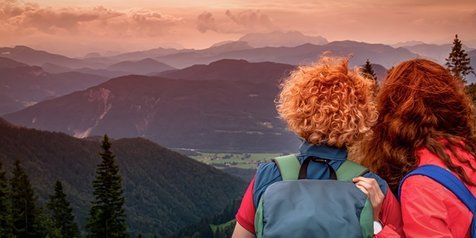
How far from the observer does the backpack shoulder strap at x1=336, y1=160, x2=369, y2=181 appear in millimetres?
3668

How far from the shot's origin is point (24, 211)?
59031 millimetres

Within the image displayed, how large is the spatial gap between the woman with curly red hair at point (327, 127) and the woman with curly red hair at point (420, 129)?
169 millimetres

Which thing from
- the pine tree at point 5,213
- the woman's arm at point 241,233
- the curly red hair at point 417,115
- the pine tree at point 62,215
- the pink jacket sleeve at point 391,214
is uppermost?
the curly red hair at point 417,115

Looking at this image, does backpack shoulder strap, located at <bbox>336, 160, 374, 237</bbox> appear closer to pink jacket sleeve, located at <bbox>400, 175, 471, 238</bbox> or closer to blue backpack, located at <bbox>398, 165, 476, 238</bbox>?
pink jacket sleeve, located at <bbox>400, 175, 471, 238</bbox>

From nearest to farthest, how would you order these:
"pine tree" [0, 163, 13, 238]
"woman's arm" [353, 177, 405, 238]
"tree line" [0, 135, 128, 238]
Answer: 1. "woman's arm" [353, 177, 405, 238]
2. "tree line" [0, 135, 128, 238]
3. "pine tree" [0, 163, 13, 238]

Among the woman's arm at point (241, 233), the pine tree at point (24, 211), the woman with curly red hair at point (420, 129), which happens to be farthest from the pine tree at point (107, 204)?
the woman's arm at point (241, 233)

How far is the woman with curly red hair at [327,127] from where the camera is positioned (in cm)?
377

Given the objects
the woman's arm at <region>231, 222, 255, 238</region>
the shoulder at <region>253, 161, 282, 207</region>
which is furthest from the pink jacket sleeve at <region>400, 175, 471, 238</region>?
the woman's arm at <region>231, 222, 255, 238</region>

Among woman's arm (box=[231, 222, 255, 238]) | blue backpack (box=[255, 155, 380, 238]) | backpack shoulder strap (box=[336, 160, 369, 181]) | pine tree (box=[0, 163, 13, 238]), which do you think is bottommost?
pine tree (box=[0, 163, 13, 238])

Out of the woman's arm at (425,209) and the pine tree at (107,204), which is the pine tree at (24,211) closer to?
the pine tree at (107,204)

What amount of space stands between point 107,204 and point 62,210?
1787 centimetres

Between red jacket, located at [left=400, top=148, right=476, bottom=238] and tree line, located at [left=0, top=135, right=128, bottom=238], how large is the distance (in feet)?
147

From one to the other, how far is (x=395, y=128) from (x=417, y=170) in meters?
0.64

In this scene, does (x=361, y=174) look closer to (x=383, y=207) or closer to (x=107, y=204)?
(x=383, y=207)
